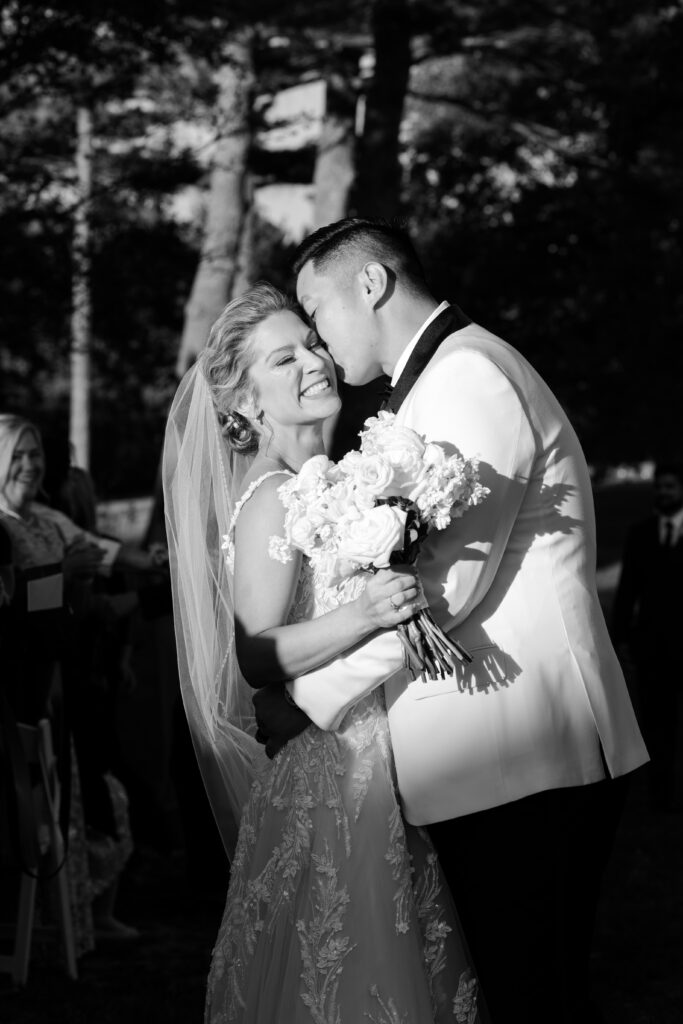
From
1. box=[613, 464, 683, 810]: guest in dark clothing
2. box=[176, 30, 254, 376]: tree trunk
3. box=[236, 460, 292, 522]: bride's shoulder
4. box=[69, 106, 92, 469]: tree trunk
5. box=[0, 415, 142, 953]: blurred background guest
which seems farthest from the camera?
box=[176, 30, 254, 376]: tree trunk

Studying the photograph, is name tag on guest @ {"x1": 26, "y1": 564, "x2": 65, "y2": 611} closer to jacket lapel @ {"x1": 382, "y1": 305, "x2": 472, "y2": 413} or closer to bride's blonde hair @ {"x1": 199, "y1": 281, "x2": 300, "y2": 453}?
bride's blonde hair @ {"x1": 199, "y1": 281, "x2": 300, "y2": 453}

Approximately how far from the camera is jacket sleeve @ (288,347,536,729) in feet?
9.70

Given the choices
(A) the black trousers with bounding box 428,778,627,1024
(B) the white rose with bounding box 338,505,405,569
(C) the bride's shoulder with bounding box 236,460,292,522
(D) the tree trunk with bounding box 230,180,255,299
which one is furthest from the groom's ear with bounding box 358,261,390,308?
(D) the tree trunk with bounding box 230,180,255,299

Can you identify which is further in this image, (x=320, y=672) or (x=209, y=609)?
(x=209, y=609)

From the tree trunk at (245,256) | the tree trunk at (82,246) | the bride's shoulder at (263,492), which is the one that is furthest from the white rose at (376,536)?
Result: the tree trunk at (245,256)

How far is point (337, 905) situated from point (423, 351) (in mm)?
1376

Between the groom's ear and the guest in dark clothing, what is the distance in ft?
17.6

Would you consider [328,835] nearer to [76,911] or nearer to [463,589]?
[463,589]

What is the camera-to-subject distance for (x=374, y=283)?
11.1ft

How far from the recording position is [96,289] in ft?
35.6

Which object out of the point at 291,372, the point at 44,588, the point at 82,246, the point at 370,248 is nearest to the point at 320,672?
the point at 291,372

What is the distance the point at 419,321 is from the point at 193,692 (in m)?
1.27

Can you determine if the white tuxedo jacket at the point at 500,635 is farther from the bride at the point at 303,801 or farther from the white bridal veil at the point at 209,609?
the white bridal veil at the point at 209,609

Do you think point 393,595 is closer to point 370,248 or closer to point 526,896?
point 526,896
